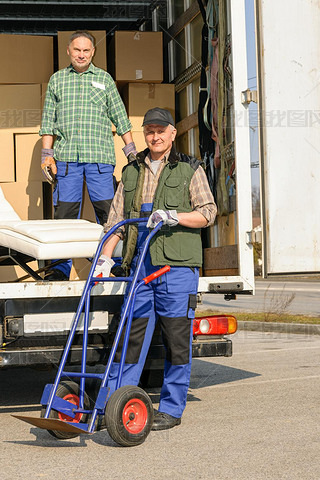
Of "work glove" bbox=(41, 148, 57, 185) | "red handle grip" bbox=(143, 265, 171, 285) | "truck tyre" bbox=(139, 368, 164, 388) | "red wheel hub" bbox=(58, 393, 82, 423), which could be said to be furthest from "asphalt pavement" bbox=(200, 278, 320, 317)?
"red wheel hub" bbox=(58, 393, 82, 423)

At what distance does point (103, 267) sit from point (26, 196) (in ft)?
9.22

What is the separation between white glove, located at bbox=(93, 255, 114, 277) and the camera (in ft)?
16.1

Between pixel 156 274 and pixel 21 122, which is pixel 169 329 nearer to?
pixel 156 274

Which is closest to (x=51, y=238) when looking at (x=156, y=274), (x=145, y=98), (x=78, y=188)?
(x=156, y=274)

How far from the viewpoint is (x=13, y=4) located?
7992 mm

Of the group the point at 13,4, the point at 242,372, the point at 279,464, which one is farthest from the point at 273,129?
the point at 13,4

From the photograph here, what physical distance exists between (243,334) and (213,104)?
6796mm

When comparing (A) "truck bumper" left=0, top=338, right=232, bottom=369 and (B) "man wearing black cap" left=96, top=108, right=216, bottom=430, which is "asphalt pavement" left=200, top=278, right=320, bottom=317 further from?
(B) "man wearing black cap" left=96, top=108, right=216, bottom=430

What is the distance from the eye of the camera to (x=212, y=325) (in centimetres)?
573

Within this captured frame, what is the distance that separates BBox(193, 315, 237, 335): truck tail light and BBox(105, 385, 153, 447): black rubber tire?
1307mm

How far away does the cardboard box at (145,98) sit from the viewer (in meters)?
7.88

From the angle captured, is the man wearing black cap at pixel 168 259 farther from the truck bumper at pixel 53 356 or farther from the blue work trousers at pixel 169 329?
the truck bumper at pixel 53 356

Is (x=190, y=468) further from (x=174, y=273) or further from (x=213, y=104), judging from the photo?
(x=213, y=104)

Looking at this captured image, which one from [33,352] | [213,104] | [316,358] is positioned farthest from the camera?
[316,358]
